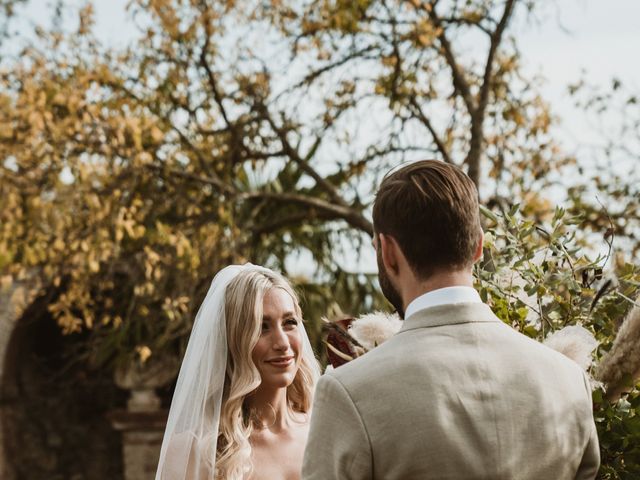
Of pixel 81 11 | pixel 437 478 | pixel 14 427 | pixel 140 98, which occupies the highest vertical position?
pixel 81 11

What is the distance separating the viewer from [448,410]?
72.1 inches

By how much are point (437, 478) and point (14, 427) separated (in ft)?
36.4

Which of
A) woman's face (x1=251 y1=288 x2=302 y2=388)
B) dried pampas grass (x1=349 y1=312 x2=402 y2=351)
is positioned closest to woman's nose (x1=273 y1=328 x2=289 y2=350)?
woman's face (x1=251 y1=288 x2=302 y2=388)

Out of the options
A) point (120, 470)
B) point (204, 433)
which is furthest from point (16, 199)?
point (120, 470)

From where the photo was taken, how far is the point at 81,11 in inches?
328

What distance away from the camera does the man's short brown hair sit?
6.09 feet

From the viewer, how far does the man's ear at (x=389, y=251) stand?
189cm

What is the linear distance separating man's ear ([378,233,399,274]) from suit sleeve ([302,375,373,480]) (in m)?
0.23

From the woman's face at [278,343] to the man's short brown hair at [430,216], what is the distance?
5.32 ft

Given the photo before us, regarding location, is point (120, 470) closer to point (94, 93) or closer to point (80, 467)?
point (80, 467)

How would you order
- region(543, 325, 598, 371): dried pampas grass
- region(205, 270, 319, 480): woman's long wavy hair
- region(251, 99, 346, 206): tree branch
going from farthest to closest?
region(251, 99, 346, 206): tree branch < region(205, 270, 319, 480): woman's long wavy hair < region(543, 325, 598, 371): dried pampas grass

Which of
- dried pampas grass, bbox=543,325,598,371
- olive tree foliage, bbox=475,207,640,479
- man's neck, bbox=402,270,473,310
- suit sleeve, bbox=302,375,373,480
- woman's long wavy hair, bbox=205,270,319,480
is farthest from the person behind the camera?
woman's long wavy hair, bbox=205,270,319,480

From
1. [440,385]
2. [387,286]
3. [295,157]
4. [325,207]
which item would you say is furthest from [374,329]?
[295,157]

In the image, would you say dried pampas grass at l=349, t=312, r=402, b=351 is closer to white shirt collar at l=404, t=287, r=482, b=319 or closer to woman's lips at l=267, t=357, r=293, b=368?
white shirt collar at l=404, t=287, r=482, b=319
